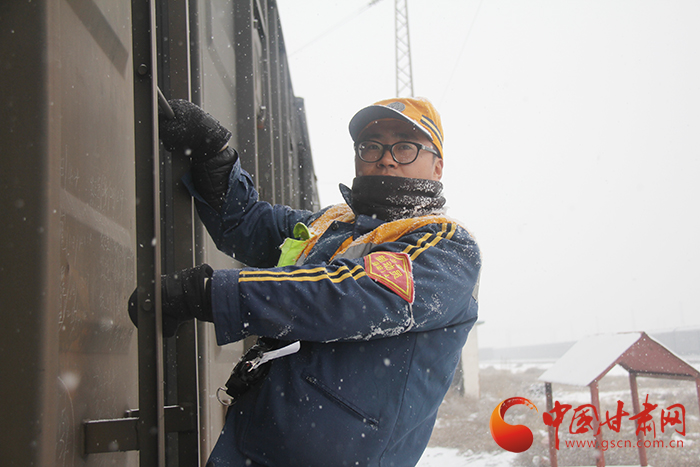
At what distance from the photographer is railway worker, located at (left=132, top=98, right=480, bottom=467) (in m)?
1.15

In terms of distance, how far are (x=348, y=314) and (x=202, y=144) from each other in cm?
85

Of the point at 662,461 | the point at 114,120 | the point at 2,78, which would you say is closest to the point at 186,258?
the point at 114,120

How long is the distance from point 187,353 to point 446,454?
13.5 m

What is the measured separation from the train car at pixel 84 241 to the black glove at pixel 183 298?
0.22 feet

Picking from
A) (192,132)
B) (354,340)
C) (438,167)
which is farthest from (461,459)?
(192,132)

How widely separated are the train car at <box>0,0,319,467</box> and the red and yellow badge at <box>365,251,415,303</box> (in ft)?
1.68

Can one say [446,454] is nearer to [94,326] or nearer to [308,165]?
[308,165]

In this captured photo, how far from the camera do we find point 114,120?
125cm

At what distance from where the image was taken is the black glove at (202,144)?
157 centimetres

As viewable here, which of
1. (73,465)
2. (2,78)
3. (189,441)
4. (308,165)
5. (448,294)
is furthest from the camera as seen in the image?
(308,165)

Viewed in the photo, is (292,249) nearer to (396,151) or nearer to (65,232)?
(396,151)

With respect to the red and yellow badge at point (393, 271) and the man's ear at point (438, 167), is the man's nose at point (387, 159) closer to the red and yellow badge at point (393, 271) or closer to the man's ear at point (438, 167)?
the man's ear at point (438, 167)

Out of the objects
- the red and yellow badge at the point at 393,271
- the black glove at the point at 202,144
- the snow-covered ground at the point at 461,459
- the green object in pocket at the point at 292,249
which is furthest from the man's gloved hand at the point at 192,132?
the snow-covered ground at the point at 461,459

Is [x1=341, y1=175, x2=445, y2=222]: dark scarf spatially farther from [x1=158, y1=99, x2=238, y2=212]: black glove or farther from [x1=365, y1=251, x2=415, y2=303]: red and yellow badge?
[x1=158, y1=99, x2=238, y2=212]: black glove
